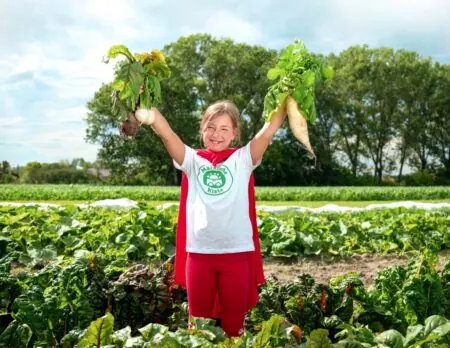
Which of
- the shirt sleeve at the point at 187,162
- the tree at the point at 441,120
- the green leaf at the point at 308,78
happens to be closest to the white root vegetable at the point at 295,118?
the green leaf at the point at 308,78

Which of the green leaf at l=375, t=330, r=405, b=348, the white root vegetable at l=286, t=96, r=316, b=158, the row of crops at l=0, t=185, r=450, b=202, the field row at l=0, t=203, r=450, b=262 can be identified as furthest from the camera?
the row of crops at l=0, t=185, r=450, b=202

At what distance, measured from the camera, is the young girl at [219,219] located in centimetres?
330

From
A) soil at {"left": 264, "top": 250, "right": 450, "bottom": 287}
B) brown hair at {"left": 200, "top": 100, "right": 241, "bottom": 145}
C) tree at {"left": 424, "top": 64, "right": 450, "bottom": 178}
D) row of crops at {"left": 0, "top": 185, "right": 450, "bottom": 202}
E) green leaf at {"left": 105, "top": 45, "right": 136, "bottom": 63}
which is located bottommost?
soil at {"left": 264, "top": 250, "right": 450, "bottom": 287}

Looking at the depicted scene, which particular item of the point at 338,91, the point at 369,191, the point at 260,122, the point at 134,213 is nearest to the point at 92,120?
the point at 260,122

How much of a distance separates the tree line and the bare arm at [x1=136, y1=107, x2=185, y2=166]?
34.7 meters

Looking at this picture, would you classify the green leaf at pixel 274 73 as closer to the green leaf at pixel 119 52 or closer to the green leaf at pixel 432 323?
the green leaf at pixel 119 52

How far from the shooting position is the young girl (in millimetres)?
3303

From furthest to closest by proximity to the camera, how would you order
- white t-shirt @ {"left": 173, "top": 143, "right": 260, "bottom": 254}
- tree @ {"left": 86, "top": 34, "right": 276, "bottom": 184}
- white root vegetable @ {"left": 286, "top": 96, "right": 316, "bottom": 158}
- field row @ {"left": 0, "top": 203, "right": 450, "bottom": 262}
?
tree @ {"left": 86, "top": 34, "right": 276, "bottom": 184}
field row @ {"left": 0, "top": 203, "right": 450, "bottom": 262}
white root vegetable @ {"left": 286, "top": 96, "right": 316, "bottom": 158}
white t-shirt @ {"left": 173, "top": 143, "right": 260, "bottom": 254}

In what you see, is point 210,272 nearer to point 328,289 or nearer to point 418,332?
point 328,289

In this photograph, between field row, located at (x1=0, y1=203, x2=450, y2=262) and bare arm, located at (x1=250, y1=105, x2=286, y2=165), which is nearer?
bare arm, located at (x1=250, y1=105, x2=286, y2=165)

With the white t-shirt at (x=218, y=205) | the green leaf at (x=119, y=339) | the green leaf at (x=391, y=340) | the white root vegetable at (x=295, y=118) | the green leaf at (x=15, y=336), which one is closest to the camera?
the green leaf at (x=119, y=339)

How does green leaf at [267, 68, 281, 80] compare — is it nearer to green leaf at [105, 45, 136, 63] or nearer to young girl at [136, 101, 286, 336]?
young girl at [136, 101, 286, 336]

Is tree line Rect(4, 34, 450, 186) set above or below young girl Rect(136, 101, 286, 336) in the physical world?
above

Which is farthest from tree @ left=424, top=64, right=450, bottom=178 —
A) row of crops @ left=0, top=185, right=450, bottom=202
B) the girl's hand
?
the girl's hand
